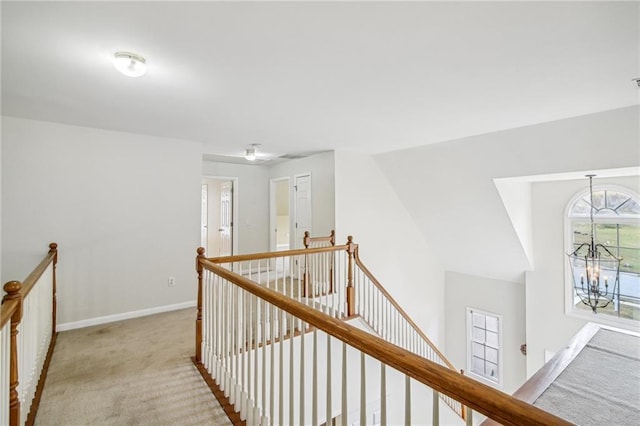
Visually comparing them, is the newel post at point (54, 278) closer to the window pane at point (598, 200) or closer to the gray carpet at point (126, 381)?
the gray carpet at point (126, 381)

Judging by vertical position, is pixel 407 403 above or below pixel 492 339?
above

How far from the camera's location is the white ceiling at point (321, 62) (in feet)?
5.06

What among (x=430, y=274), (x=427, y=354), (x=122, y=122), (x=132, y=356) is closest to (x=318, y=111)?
(x=122, y=122)

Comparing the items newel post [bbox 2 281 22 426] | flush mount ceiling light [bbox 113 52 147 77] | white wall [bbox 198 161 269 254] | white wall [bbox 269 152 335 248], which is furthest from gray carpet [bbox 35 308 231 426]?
white wall [bbox 198 161 269 254]

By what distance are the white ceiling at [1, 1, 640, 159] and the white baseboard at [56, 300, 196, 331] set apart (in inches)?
89.4

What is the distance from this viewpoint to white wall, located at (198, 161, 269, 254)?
20.4 ft

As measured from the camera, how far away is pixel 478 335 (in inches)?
Result: 255

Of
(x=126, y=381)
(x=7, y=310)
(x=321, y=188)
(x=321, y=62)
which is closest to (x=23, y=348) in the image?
(x=7, y=310)

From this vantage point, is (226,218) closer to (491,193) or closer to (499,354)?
(491,193)

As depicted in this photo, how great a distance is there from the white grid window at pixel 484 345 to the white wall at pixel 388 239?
619 millimetres

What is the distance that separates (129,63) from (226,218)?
461 cm

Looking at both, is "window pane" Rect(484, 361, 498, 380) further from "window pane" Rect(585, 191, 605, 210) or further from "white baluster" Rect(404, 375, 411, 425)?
"white baluster" Rect(404, 375, 411, 425)

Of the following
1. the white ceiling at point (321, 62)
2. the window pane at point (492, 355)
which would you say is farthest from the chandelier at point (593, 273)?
the white ceiling at point (321, 62)

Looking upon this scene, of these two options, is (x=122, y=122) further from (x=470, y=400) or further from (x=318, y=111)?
(x=470, y=400)
